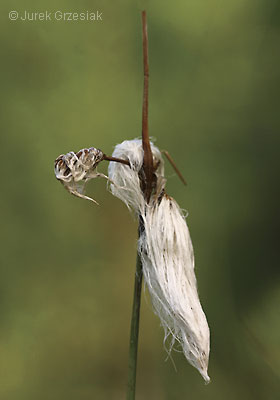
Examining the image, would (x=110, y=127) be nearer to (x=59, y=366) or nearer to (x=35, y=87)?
(x=35, y=87)

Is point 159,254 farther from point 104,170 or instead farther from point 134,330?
point 104,170

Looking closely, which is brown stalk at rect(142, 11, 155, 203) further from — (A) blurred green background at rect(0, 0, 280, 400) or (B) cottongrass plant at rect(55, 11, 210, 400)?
(A) blurred green background at rect(0, 0, 280, 400)

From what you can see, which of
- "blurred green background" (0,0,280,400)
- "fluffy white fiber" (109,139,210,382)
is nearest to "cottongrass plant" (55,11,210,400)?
"fluffy white fiber" (109,139,210,382)

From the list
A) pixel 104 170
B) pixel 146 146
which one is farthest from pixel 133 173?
pixel 104 170

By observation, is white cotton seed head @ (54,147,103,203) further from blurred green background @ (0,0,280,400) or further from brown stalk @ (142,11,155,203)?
blurred green background @ (0,0,280,400)

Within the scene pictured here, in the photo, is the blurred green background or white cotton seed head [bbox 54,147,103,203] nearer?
white cotton seed head [bbox 54,147,103,203]

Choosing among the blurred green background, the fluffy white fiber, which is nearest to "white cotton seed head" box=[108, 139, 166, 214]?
the fluffy white fiber

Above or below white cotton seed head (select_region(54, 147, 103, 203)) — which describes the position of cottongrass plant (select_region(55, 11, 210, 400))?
below

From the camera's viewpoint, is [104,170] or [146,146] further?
[104,170]
